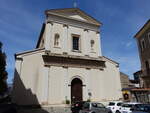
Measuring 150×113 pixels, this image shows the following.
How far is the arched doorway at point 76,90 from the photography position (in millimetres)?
16984

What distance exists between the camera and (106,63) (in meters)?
20.0

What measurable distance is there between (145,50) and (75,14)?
532 inches

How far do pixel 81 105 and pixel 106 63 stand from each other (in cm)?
807

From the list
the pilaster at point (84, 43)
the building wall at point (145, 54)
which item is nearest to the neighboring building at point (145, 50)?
the building wall at point (145, 54)

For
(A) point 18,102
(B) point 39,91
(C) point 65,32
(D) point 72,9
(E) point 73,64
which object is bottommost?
(A) point 18,102

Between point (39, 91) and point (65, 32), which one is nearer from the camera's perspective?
point (39, 91)

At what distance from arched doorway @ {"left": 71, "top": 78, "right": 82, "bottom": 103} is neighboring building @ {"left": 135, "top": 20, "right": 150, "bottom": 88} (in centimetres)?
1184

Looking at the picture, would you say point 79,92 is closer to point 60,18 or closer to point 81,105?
point 81,105

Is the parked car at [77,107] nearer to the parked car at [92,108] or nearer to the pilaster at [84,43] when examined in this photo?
the parked car at [92,108]

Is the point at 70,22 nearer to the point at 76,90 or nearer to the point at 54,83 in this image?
the point at 54,83

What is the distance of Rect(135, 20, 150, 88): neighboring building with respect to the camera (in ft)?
75.7

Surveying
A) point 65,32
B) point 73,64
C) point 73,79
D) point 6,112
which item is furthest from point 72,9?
point 6,112

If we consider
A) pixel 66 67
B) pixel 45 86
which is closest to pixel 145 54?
pixel 66 67

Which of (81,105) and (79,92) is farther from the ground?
(79,92)
